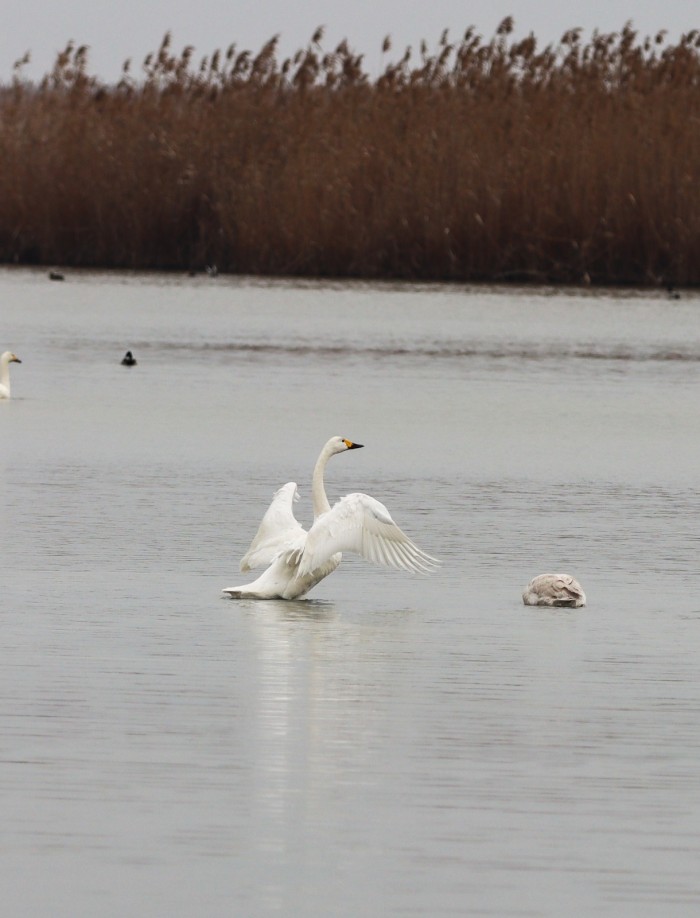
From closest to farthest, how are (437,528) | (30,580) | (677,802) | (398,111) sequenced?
(677,802)
(30,580)
(437,528)
(398,111)

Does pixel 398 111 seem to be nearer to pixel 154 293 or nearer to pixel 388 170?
pixel 388 170

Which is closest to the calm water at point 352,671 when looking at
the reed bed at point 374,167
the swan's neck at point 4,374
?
the swan's neck at point 4,374

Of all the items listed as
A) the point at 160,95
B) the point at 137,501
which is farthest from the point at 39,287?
the point at 137,501

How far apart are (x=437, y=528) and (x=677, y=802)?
4521 millimetres

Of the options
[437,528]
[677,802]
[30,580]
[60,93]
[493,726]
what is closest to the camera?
[677,802]

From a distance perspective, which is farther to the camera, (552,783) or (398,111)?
(398,111)

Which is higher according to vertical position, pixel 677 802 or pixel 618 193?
pixel 618 193

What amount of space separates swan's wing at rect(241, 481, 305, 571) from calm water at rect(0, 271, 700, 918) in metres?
0.20

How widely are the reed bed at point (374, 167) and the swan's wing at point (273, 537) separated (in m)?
16.9

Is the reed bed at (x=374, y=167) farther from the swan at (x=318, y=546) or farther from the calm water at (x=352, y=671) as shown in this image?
the swan at (x=318, y=546)

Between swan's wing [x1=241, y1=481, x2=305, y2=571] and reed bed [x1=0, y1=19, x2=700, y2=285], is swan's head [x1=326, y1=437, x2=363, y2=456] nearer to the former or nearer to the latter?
swan's wing [x1=241, y1=481, x2=305, y2=571]

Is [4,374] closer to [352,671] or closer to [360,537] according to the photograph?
[360,537]

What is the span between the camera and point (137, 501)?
10219 mm

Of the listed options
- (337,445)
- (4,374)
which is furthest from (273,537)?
(4,374)
